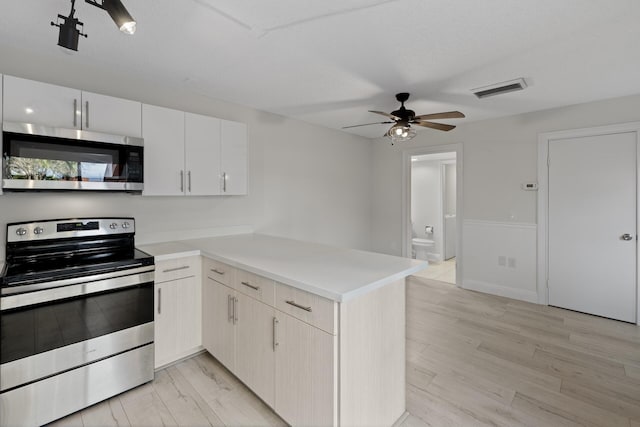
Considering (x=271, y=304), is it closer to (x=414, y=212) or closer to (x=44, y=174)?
(x=44, y=174)

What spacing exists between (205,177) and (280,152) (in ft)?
4.34

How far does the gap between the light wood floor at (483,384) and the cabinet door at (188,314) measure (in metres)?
0.18

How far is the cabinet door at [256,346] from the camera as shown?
5.88 ft

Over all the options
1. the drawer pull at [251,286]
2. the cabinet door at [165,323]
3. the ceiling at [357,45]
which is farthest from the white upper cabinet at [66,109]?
the drawer pull at [251,286]

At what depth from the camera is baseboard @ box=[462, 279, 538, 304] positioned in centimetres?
388

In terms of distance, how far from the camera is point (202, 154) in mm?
2779

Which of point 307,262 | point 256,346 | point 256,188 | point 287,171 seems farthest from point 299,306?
point 287,171

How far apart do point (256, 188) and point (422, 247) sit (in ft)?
13.5

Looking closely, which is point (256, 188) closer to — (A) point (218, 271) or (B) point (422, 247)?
(A) point (218, 271)

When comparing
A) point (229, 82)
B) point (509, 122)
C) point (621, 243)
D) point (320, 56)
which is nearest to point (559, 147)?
point (509, 122)

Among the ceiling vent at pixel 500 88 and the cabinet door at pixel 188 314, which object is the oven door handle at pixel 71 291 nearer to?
the cabinet door at pixel 188 314

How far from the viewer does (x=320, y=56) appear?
228cm

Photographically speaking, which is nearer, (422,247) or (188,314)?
(188,314)

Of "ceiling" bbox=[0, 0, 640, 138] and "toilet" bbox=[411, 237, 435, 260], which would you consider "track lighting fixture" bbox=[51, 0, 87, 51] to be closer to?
"ceiling" bbox=[0, 0, 640, 138]
